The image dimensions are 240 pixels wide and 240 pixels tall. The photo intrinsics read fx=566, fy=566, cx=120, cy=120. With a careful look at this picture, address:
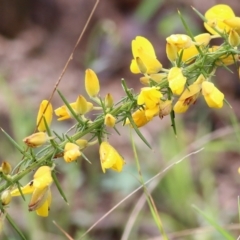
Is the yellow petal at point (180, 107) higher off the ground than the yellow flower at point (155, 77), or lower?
lower

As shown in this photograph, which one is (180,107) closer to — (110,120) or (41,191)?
(110,120)

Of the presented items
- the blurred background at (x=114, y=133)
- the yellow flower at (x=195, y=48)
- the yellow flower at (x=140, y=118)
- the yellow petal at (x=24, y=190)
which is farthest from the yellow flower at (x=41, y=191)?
the blurred background at (x=114, y=133)

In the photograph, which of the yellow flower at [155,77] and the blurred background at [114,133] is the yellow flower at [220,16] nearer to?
the yellow flower at [155,77]

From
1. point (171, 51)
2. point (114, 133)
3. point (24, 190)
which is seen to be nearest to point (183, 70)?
point (171, 51)

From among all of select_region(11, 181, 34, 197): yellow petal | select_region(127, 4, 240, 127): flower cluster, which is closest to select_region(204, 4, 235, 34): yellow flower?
select_region(127, 4, 240, 127): flower cluster

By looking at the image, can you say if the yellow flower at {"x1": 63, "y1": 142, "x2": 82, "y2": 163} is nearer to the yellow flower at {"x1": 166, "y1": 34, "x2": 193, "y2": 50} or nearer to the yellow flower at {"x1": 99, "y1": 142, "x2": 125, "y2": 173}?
the yellow flower at {"x1": 99, "y1": 142, "x2": 125, "y2": 173}
